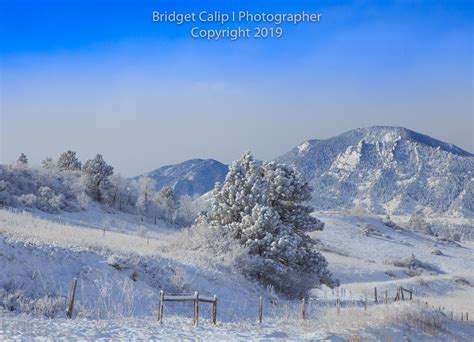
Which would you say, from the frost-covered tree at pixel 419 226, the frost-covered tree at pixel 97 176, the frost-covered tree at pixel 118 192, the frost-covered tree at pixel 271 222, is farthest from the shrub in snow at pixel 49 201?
the frost-covered tree at pixel 419 226

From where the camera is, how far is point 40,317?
51.2 ft

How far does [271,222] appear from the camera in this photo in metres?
32.7

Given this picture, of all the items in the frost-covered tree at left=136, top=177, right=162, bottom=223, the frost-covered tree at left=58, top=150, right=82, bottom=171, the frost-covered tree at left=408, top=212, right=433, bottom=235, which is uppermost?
the frost-covered tree at left=58, top=150, right=82, bottom=171

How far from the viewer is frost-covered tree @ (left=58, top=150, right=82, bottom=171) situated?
90.8 metres

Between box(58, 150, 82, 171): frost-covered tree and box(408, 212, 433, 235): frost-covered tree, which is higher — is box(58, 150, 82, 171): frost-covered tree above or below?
above

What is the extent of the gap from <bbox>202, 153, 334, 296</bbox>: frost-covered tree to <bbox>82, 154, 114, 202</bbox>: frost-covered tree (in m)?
48.5

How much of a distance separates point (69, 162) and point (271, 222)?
68128 mm

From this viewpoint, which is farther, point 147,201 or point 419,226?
point 419,226

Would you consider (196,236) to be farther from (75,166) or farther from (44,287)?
(75,166)

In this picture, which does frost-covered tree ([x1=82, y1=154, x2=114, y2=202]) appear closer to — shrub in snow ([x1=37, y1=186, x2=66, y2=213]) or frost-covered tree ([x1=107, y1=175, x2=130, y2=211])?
frost-covered tree ([x1=107, y1=175, x2=130, y2=211])

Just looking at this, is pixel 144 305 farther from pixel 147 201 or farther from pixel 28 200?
pixel 147 201

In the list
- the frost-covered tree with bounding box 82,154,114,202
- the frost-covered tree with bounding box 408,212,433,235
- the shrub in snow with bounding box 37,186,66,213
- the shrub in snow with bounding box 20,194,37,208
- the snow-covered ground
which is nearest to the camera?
the snow-covered ground

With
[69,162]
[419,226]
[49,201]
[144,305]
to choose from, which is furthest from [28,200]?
[419,226]

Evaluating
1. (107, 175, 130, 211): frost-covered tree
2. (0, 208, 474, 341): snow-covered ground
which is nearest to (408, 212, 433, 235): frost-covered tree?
(107, 175, 130, 211): frost-covered tree
